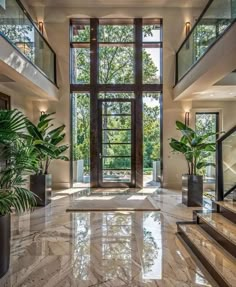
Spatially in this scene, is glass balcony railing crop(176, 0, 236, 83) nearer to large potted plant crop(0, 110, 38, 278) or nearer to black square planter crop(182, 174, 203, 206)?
black square planter crop(182, 174, 203, 206)

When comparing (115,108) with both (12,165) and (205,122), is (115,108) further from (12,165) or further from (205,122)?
(12,165)

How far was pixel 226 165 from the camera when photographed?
4.72 metres

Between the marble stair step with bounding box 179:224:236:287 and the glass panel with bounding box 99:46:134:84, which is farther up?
the glass panel with bounding box 99:46:134:84

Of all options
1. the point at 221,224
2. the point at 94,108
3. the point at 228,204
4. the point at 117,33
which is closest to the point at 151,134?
the point at 94,108

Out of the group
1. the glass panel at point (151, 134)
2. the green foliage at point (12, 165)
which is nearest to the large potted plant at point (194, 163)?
the glass panel at point (151, 134)

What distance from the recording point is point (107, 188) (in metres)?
8.91

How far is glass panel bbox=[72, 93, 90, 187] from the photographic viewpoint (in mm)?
9086

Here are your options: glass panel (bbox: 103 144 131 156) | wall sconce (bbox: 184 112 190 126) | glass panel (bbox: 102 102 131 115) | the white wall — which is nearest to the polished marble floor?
the white wall

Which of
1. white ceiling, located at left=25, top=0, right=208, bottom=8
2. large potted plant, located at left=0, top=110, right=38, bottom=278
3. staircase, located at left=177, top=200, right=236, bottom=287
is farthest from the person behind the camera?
white ceiling, located at left=25, top=0, right=208, bottom=8

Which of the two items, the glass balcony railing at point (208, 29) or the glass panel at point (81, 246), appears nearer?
the glass panel at point (81, 246)

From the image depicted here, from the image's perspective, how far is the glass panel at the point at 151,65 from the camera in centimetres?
911

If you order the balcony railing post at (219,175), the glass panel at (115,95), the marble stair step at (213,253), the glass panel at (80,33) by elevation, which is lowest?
the marble stair step at (213,253)

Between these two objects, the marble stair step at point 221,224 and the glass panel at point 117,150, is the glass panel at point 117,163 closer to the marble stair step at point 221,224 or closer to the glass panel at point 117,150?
the glass panel at point 117,150

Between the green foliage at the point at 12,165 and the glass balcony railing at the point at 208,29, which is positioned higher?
the glass balcony railing at the point at 208,29
